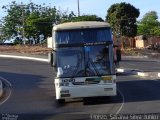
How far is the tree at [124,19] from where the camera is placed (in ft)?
284

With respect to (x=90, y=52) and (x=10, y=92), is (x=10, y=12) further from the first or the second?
(x=90, y=52)

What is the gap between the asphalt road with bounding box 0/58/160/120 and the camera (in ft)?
60.2

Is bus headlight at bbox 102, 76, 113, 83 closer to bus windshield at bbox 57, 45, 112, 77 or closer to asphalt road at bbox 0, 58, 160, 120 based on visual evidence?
bus windshield at bbox 57, 45, 112, 77

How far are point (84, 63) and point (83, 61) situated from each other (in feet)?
0.32

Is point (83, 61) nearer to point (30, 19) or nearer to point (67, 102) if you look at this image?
point (67, 102)

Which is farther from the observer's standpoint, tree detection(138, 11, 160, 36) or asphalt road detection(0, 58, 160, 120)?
tree detection(138, 11, 160, 36)

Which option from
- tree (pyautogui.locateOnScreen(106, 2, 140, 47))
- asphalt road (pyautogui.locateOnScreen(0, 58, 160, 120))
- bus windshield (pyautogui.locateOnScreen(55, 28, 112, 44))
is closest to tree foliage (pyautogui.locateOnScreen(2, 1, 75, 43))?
tree (pyautogui.locateOnScreen(106, 2, 140, 47))

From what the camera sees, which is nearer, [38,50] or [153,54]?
[38,50]

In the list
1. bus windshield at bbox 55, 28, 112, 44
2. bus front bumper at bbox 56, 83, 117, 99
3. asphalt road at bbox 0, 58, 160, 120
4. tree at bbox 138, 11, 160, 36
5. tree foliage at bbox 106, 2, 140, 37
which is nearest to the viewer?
asphalt road at bbox 0, 58, 160, 120

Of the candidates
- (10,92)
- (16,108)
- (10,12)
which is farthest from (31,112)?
(10,12)

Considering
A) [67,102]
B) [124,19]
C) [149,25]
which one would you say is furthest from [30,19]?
[67,102]

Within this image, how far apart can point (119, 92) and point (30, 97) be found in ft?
14.8

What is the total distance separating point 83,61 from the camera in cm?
2167

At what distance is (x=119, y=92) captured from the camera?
2588 cm
